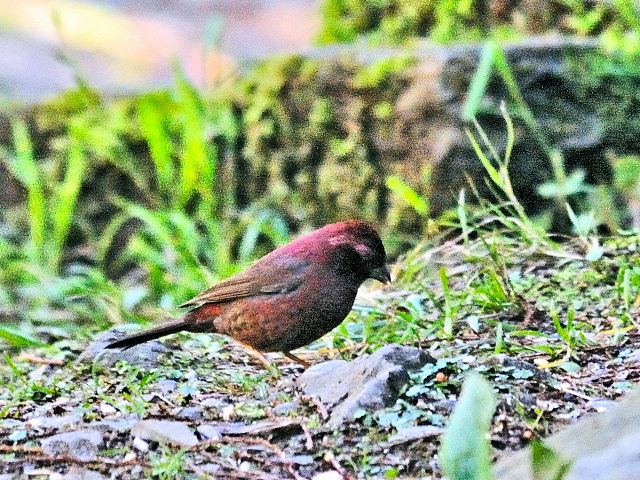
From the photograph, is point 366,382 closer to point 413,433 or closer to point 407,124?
point 413,433

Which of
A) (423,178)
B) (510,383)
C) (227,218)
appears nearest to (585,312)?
(510,383)

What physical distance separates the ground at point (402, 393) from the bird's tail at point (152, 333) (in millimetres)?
95

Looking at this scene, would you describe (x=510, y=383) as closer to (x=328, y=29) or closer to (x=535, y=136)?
(x=535, y=136)

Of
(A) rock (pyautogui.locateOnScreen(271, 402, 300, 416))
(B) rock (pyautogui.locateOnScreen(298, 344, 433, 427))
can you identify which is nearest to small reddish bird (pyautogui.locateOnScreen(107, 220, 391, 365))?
(B) rock (pyautogui.locateOnScreen(298, 344, 433, 427))

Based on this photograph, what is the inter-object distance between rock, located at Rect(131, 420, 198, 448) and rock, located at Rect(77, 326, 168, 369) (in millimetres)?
905

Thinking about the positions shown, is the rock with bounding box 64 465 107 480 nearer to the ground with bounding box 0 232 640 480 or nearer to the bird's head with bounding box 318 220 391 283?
the ground with bounding box 0 232 640 480

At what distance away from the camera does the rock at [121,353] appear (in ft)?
13.0

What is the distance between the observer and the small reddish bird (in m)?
3.99

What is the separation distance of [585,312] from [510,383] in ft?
3.71

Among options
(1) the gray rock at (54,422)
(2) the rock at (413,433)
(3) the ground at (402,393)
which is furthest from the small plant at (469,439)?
(1) the gray rock at (54,422)

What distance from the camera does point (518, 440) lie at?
2.73 m

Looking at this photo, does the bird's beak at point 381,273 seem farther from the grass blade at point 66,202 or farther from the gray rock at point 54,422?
the grass blade at point 66,202

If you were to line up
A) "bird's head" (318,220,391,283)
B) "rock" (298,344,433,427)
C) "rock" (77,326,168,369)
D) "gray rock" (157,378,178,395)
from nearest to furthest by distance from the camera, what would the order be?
"rock" (298,344,433,427) → "gray rock" (157,378,178,395) → "rock" (77,326,168,369) → "bird's head" (318,220,391,283)

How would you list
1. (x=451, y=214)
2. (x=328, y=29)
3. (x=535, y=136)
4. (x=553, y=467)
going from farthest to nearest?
(x=328, y=29) < (x=535, y=136) < (x=451, y=214) < (x=553, y=467)
